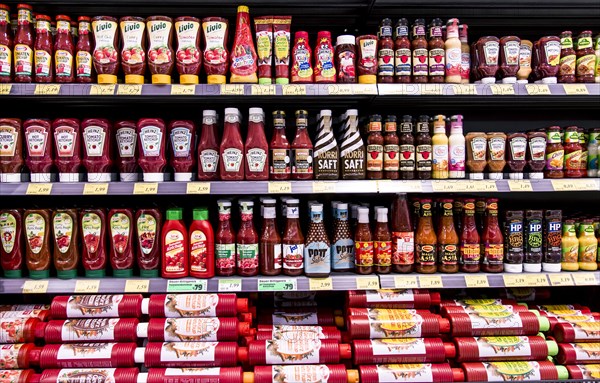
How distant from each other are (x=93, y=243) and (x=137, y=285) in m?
0.30

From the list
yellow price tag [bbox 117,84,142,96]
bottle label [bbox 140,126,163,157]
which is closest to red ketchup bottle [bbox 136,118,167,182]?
bottle label [bbox 140,126,163,157]

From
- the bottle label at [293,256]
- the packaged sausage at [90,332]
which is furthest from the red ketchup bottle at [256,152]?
the packaged sausage at [90,332]

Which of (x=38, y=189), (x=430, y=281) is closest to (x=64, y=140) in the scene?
(x=38, y=189)

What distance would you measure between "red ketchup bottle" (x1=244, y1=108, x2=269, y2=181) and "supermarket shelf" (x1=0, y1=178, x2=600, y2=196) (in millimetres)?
51

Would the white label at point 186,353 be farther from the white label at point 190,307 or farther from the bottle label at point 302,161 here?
the bottle label at point 302,161

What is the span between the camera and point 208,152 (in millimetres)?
2018

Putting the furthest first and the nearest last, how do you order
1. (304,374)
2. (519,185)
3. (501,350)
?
(519,185) < (501,350) < (304,374)

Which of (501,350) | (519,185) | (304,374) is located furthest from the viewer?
(519,185)

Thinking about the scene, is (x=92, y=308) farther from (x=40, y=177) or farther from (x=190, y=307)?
(x=40, y=177)

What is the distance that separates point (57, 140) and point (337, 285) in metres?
1.50

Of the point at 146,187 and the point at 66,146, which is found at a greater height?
the point at 66,146

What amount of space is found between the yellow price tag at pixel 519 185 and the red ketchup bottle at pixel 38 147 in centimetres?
222

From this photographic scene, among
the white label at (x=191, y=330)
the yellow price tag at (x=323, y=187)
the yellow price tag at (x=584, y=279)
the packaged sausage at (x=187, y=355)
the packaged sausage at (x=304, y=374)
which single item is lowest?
the packaged sausage at (x=304, y=374)

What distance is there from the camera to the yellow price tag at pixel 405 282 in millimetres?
2020
